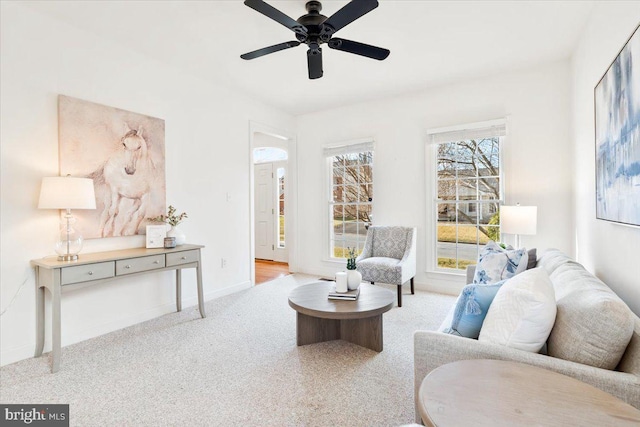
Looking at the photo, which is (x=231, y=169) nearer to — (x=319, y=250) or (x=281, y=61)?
(x=281, y=61)

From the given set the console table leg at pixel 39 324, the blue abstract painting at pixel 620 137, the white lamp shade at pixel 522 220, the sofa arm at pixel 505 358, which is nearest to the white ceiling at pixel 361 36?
the blue abstract painting at pixel 620 137

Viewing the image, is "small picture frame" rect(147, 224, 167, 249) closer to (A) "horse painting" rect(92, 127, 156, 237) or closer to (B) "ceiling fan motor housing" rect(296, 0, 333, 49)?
(A) "horse painting" rect(92, 127, 156, 237)

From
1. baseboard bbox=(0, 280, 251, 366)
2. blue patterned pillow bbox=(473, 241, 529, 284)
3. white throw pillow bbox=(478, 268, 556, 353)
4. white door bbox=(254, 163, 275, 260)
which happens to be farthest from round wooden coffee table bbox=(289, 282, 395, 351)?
white door bbox=(254, 163, 275, 260)

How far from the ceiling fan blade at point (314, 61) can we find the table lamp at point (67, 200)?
2.09m

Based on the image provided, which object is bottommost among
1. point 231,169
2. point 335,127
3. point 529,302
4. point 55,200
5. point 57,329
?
point 57,329

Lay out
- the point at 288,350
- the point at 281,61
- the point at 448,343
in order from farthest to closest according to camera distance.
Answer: the point at 281,61 → the point at 288,350 → the point at 448,343

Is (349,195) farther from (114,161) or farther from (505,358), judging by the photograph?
(505,358)

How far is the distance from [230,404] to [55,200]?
1999 mm

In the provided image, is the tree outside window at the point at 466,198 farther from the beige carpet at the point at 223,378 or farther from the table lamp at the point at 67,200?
the table lamp at the point at 67,200

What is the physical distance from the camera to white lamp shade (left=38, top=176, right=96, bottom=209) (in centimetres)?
237

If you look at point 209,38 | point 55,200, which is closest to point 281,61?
point 209,38

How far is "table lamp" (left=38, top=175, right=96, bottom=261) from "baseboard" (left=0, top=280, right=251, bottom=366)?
0.77m

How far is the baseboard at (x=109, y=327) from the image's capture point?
7.79ft

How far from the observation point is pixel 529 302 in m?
1.24
